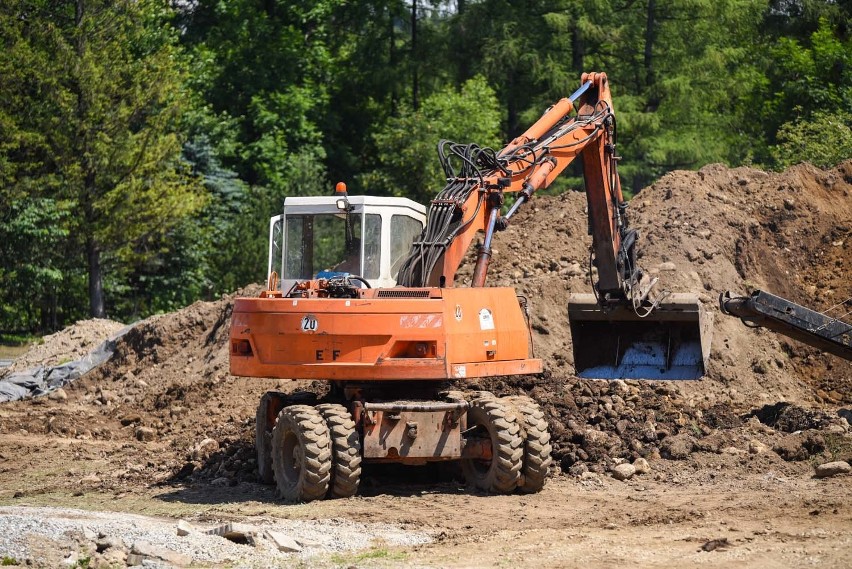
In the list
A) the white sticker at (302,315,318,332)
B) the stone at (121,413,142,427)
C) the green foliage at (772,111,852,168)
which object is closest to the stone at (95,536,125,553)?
the white sticker at (302,315,318,332)

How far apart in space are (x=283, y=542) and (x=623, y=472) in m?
4.88

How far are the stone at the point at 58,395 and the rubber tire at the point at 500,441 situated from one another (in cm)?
1076

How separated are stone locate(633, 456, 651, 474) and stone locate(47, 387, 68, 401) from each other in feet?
36.6

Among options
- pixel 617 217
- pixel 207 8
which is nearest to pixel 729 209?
pixel 617 217

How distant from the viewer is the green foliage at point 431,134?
34750mm

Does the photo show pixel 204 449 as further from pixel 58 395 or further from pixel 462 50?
pixel 462 50

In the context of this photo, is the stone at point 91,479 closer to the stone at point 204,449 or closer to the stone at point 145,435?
the stone at point 204,449

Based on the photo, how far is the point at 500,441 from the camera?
12.0m

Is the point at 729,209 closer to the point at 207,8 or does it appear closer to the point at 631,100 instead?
the point at 631,100

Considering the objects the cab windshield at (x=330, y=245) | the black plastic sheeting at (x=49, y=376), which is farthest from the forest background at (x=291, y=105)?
the cab windshield at (x=330, y=245)

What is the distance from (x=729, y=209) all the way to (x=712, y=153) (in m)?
15.0

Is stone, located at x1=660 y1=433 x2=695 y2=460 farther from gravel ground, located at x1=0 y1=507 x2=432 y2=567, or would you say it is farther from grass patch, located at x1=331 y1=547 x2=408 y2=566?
grass patch, located at x1=331 y1=547 x2=408 y2=566

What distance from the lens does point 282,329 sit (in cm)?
1191

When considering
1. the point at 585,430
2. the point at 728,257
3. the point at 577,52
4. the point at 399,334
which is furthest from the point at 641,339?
the point at 577,52
